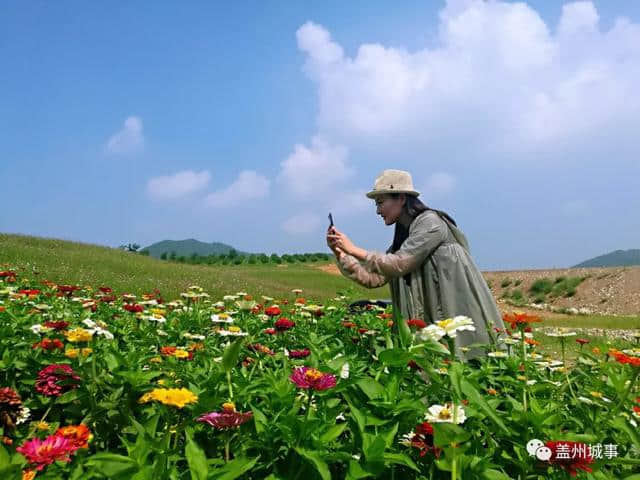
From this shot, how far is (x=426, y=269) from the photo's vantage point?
135 inches

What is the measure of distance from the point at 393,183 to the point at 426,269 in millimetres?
621

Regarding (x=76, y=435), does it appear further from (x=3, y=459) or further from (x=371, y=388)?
(x=371, y=388)

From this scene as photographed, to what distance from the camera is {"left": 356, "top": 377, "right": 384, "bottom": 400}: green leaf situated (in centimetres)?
137

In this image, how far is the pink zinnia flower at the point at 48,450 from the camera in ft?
3.67

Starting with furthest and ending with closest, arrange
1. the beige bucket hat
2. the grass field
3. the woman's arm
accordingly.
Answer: the grass field
the beige bucket hat
the woman's arm

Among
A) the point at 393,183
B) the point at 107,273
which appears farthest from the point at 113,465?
the point at 107,273

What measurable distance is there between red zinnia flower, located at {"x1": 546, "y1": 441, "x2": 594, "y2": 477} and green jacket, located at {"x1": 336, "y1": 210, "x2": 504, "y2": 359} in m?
1.99

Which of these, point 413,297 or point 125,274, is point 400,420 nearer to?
point 413,297

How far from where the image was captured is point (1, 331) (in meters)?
2.43

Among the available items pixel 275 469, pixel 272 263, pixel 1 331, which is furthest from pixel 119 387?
pixel 272 263

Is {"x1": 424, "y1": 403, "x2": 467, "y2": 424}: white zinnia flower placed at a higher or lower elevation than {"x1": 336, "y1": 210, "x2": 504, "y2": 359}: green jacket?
lower

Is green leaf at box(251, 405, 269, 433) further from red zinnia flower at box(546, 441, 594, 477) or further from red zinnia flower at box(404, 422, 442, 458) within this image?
red zinnia flower at box(546, 441, 594, 477)

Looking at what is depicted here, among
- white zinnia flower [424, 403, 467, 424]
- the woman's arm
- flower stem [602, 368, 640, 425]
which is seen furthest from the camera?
the woman's arm

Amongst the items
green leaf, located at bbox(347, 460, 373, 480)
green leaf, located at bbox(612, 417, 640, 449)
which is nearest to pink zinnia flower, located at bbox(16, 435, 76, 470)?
green leaf, located at bbox(347, 460, 373, 480)
